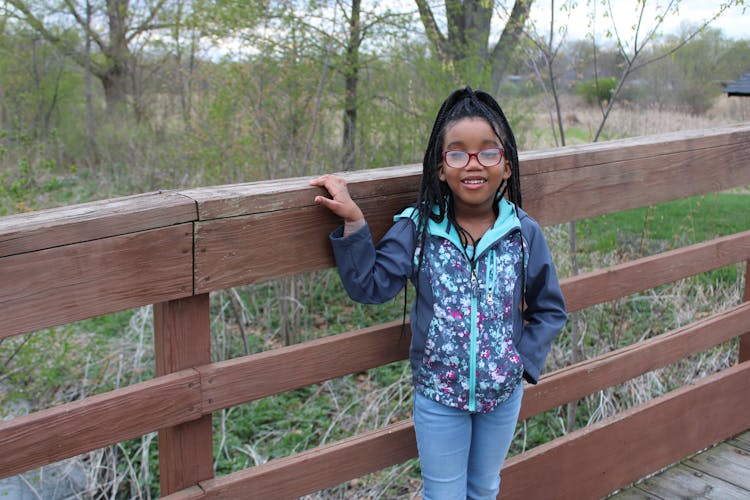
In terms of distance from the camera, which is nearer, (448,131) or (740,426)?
(448,131)

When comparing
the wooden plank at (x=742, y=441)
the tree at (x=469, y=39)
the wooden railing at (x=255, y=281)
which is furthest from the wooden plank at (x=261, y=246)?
the tree at (x=469, y=39)

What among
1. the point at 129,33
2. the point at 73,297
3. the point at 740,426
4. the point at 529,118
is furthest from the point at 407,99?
the point at 129,33

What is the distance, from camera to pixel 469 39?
352 inches

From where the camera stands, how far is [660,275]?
266 centimetres

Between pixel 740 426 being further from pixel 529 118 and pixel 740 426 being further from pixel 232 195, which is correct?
pixel 529 118

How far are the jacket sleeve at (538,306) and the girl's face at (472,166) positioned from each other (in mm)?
180

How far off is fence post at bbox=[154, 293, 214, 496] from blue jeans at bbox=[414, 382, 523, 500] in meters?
0.52

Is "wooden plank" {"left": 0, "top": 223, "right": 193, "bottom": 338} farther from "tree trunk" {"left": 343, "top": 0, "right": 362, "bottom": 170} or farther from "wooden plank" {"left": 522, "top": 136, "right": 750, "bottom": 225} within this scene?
"tree trunk" {"left": 343, "top": 0, "right": 362, "bottom": 170}

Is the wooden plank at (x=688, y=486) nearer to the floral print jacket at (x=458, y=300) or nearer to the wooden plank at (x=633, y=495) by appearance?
the wooden plank at (x=633, y=495)

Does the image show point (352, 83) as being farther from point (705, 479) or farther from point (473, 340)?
point (473, 340)

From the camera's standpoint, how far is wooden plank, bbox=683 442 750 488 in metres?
2.81

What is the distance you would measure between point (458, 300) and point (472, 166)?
0.31m

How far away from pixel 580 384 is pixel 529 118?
7.02m

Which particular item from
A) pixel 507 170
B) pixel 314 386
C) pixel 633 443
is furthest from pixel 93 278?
pixel 314 386
